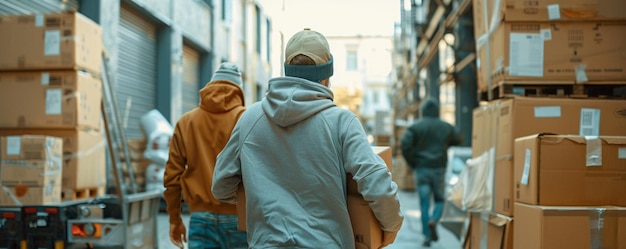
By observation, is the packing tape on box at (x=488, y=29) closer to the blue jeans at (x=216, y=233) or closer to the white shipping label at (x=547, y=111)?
the white shipping label at (x=547, y=111)

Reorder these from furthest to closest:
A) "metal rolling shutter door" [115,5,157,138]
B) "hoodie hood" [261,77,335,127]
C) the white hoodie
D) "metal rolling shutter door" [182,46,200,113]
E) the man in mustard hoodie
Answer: "metal rolling shutter door" [182,46,200,113], "metal rolling shutter door" [115,5,157,138], the man in mustard hoodie, "hoodie hood" [261,77,335,127], the white hoodie

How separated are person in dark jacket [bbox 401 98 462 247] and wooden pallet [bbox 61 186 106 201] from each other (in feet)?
13.5

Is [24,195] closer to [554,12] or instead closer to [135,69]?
[554,12]

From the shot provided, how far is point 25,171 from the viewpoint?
567cm

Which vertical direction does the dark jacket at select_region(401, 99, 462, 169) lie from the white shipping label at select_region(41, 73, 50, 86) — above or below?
below

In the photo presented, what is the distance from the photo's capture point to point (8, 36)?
641 centimetres

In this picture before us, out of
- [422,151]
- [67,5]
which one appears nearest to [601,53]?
[422,151]

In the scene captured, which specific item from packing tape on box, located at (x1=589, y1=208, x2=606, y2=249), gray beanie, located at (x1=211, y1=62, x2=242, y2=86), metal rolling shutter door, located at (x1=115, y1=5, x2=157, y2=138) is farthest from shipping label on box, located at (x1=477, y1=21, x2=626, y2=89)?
metal rolling shutter door, located at (x1=115, y1=5, x2=157, y2=138)

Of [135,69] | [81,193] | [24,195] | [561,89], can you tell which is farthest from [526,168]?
[135,69]

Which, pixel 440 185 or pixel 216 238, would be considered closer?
A: pixel 216 238

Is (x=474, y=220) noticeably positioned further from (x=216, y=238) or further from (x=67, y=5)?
(x=67, y=5)

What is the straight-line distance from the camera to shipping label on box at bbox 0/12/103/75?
20.6 feet

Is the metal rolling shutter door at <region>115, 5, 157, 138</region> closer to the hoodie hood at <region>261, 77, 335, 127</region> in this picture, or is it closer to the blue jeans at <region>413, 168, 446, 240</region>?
the blue jeans at <region>413, 168, 446, 240</region>

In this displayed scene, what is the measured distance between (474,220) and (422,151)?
345 cm
